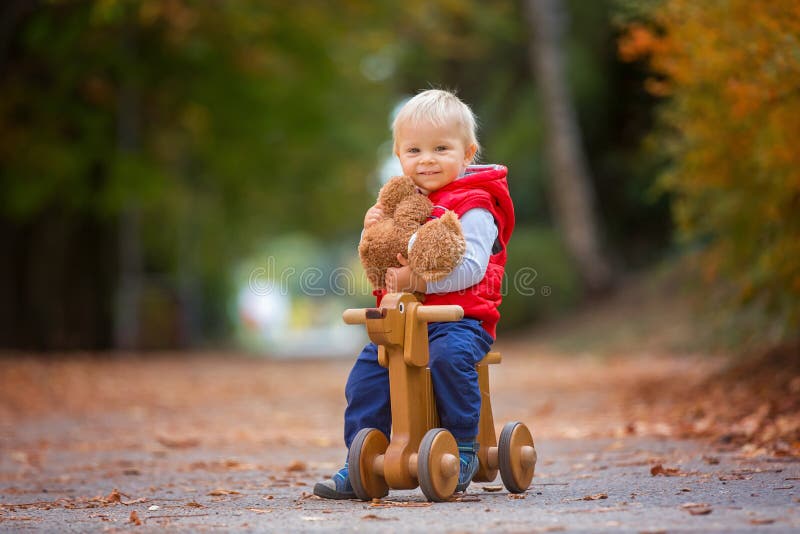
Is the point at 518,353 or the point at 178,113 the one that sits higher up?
the point at 178,113

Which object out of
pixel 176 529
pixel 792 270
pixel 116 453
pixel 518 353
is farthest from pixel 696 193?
pixel 518 353

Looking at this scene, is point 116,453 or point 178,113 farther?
point 178,113

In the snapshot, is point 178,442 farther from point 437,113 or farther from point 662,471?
point 437,113

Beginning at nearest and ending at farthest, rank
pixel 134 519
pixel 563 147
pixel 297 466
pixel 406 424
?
pixel 134 519 → pixel 406 424 → pixel 297 466 → pixel 563 147

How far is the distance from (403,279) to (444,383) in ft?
1.57

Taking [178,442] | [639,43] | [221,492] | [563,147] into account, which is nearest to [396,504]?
[221,492]

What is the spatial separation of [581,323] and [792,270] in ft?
46.6

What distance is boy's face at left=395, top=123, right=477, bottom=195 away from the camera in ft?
16.1

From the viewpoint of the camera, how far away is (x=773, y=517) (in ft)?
12.6

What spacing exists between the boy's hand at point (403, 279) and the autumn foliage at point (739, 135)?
3.28 m

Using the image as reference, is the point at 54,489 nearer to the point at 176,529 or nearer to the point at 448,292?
the point at 176,529

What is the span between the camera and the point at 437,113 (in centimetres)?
489

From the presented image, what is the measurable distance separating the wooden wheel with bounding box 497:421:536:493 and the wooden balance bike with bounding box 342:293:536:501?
0.36 m

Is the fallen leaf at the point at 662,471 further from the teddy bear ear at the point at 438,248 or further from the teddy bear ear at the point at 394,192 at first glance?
the teddy bear ear at the point at 394,192
